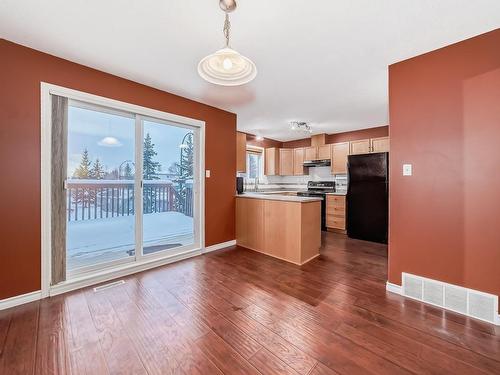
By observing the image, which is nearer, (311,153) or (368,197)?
(368,197)

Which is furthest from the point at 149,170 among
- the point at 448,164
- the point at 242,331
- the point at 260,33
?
the point at 448,164

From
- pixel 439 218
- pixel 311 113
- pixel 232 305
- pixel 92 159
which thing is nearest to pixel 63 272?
pixel 92 159

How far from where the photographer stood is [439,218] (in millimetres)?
2055

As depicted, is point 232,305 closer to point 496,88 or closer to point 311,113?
point 496,88

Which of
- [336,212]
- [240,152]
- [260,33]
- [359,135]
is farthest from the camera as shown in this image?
[359,135]

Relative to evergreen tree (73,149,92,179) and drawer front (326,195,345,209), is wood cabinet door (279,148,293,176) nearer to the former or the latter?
drawer front (326,195,345,209)

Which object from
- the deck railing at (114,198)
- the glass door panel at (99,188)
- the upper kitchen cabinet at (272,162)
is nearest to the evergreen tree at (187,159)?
the deck railing at (114,198)

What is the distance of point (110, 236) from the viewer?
2965 mm

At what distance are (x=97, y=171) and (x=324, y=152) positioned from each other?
4.80 meters

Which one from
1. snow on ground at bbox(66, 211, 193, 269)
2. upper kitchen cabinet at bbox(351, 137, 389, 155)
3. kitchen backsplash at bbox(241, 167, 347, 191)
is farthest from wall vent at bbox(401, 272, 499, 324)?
kitchen backsplash at bbox(241, 167, 347, 191)

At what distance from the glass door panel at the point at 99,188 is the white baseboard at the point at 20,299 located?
0.32 metres

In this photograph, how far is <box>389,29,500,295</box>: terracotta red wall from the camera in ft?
5.97

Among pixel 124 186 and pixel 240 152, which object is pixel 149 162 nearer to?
pixel 124 186

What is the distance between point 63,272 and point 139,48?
94.1 inches
